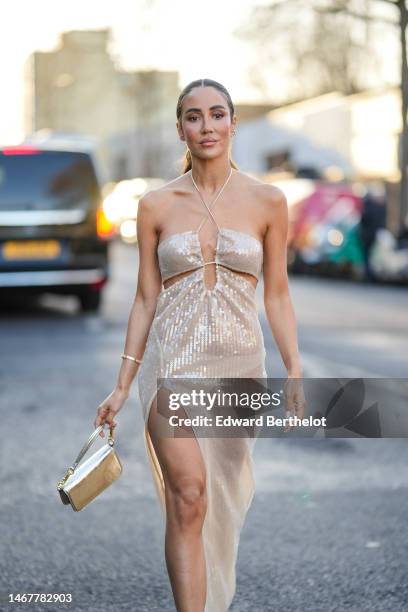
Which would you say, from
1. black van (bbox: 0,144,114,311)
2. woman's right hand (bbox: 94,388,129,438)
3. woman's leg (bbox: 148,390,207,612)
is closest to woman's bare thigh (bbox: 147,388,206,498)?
woman's leg (bbox: 148,390,207,612)

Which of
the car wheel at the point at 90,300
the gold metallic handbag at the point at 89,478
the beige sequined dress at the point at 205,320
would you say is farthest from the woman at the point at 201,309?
the car wheel at the point at 90,300

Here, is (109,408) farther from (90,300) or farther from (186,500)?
(90,300)

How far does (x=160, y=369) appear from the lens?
12.2 ft

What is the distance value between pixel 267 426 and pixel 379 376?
679 centimetres

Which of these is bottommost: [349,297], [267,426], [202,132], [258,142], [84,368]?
[258,142]

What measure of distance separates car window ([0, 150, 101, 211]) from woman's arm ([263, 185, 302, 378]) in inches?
467

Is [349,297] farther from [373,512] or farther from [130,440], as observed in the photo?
[373,512]

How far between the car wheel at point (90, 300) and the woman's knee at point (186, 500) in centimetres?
1276

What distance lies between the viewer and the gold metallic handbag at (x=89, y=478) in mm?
3713

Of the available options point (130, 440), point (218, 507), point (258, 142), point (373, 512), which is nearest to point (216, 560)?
point (218, 507)

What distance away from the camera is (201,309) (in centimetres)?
369

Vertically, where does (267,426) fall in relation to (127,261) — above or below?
above

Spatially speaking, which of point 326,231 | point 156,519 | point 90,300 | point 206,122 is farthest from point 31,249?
point 206,122

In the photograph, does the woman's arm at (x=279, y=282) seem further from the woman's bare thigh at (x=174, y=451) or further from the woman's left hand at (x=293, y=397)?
the woman's bare thigh at (x=174, y=451)
